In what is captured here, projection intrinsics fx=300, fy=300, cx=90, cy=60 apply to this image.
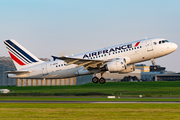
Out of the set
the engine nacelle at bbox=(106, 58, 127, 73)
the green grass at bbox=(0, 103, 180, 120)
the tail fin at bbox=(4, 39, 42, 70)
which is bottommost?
the green grass at bbox=(0, 103, 180, 120)

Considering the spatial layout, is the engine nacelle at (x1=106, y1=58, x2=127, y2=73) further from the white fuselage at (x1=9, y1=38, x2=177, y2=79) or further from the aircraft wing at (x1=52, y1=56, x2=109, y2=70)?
the aircraft wing at (x1=52, y1=56, x2=109, y2=70)

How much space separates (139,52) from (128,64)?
3.64 m

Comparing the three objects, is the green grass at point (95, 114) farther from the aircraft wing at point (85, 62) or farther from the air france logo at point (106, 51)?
the air france logo at point (106, 51)

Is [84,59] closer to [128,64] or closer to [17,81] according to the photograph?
[128,64]

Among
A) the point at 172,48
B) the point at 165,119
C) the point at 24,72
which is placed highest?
the point at 172,48

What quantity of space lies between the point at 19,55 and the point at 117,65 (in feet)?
59.6

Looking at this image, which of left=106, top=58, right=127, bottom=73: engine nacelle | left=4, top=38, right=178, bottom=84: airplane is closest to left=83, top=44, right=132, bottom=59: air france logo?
left=4, top=38, right=178, bottom=84: airplane

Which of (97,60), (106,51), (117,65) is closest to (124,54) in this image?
(117,65)

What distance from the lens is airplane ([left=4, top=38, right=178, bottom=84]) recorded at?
45.4 meters

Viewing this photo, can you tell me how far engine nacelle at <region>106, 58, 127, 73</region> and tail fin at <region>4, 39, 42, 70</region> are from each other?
13.8m

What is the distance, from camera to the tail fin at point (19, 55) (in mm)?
52094

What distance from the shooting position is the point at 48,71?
49.9 metres

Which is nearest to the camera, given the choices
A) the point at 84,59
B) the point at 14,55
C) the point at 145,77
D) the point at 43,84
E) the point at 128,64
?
the point at 84,59

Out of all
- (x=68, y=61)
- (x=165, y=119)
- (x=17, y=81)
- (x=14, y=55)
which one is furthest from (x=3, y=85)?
(x=165, y=119)
